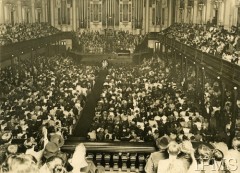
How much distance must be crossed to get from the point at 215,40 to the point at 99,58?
38.7 ft

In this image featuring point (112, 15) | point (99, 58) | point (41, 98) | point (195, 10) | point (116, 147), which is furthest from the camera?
point (112, 15)

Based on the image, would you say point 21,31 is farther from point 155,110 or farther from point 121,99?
point 155,110

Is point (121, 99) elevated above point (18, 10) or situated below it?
below

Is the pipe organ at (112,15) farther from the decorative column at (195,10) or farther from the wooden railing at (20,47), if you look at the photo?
the wooden railing at (20,47)

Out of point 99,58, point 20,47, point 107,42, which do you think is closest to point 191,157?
point 20,47

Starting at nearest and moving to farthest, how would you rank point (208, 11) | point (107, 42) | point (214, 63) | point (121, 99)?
point (121, 99) < point (214, 63) < point (208, 11) < point (107, 42)

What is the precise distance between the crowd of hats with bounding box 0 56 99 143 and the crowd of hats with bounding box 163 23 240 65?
21.6ft

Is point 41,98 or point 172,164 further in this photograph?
point 41,98

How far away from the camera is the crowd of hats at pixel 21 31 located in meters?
20.9

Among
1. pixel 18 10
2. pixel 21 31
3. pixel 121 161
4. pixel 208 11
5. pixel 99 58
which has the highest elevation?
pixel 18 10

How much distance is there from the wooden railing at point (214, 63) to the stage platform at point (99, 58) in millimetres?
4851

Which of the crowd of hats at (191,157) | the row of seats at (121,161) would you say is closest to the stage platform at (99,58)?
the row of seats at (121,161)

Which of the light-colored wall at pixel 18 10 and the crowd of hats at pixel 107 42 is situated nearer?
the light-colored wall at pixel 18 10

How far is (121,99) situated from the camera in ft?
51.8
